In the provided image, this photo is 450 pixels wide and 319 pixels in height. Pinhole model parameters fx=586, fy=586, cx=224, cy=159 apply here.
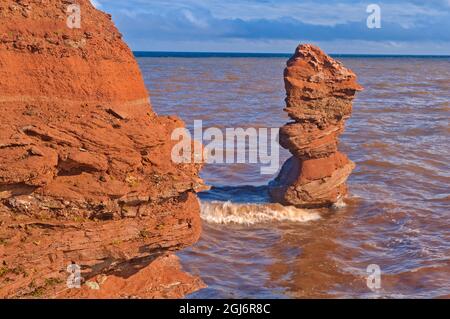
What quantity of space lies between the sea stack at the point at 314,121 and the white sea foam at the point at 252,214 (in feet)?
0.86

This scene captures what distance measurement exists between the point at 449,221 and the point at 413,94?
125 feet

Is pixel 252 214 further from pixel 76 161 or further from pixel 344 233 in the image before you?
pixel 76 161

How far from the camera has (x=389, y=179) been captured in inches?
821

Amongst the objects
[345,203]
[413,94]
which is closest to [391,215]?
[345,203]

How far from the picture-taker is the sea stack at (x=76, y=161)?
7.05 m

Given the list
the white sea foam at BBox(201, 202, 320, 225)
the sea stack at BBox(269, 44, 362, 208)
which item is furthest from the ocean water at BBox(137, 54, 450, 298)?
the sea stack at BBox(269, 44, 362, 208)

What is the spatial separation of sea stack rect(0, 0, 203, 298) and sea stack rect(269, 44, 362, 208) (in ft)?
24.3

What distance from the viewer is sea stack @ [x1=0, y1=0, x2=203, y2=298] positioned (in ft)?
23.1

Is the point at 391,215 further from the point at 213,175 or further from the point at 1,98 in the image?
the point at 1,98

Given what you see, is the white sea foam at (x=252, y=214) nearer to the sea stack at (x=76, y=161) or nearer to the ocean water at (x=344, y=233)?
the ocean water at (x=344, y=233)

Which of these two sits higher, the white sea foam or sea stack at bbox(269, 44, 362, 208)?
sea stack at bbox(269, 44, 362, 208)

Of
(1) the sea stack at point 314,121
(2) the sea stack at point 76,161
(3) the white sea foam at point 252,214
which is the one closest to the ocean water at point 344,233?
(3) the white sea foam at point 252,214

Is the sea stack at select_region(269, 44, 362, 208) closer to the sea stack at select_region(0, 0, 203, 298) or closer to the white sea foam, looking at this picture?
the white sea foam

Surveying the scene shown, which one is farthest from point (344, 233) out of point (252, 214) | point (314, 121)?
point (314, 121)
